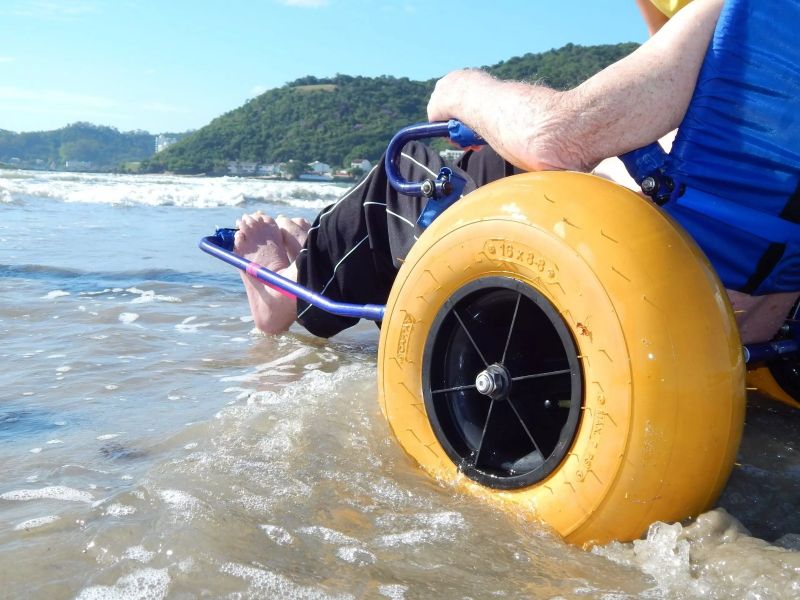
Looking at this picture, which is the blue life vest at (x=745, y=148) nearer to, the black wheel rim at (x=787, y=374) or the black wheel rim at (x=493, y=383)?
the black wheel rim at (x=493, y=383)

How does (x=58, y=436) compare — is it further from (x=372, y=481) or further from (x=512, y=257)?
(x=512, y=257)

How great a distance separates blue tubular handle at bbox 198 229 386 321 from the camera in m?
2.82

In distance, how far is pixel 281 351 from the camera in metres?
3.72

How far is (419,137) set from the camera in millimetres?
2623

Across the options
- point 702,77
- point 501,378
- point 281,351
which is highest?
point 702,77

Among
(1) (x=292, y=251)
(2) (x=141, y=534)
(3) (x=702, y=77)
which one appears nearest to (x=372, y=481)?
(2) (x=141, y=534)

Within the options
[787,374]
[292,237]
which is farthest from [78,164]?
[787,374]

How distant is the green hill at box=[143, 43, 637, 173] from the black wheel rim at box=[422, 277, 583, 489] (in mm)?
43954

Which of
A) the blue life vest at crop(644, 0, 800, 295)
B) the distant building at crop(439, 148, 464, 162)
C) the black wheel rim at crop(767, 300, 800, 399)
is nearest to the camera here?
the blue life vest at crop(644, 0, 800, 295)

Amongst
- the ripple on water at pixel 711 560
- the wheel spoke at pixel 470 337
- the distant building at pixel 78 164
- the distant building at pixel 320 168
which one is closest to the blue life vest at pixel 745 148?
the wheel spoke at pixel 470 337

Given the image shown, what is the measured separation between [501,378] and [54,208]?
1218cm

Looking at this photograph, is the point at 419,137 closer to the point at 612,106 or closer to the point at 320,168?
the point at 612,106

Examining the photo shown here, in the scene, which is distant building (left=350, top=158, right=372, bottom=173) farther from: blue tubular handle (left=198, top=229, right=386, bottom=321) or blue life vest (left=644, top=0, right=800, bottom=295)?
blue life vest (left=644, top=0, right=800, bottom=295)

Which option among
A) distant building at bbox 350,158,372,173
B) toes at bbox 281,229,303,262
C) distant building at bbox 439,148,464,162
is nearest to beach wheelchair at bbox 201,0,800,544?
distant building at bbox 439,148,464,162
